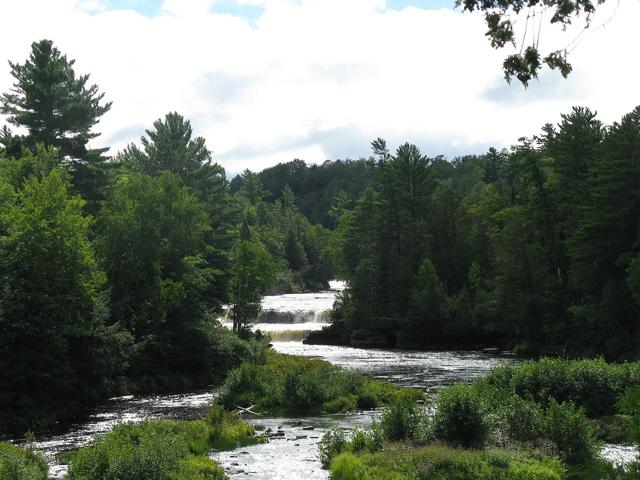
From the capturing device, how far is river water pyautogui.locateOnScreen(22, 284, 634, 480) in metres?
20.4

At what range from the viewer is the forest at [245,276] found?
101 feet

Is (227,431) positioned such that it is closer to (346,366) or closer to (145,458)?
(145,458)

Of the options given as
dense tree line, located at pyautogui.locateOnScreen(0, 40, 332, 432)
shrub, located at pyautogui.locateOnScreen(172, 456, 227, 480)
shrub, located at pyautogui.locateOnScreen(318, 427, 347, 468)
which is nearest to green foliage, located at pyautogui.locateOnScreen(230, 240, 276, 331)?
dense tree line, located at pyautogui.locateOnScreen(0, 40, 332, 432)

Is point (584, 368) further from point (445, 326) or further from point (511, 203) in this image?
point (511, 203)

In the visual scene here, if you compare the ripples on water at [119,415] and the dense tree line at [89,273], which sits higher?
the dense tree line at [89,273]

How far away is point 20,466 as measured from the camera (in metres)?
15.9

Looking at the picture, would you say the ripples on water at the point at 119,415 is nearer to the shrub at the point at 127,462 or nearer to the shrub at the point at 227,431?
the shrub at the point at 127,462

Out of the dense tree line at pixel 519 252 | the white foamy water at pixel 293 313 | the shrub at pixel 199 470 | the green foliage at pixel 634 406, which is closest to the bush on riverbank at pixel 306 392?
the shrub at pixel 199 470

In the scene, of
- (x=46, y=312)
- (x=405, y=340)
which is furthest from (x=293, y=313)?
(x=46, y=312)

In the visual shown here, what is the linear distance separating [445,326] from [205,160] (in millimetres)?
32811

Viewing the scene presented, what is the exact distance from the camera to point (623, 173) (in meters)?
49.2

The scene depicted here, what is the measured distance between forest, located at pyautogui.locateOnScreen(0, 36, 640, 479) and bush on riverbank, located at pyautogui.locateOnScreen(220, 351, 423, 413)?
0.33ft

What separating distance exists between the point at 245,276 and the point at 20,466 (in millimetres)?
45196

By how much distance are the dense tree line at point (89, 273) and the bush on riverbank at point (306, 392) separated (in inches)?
303
